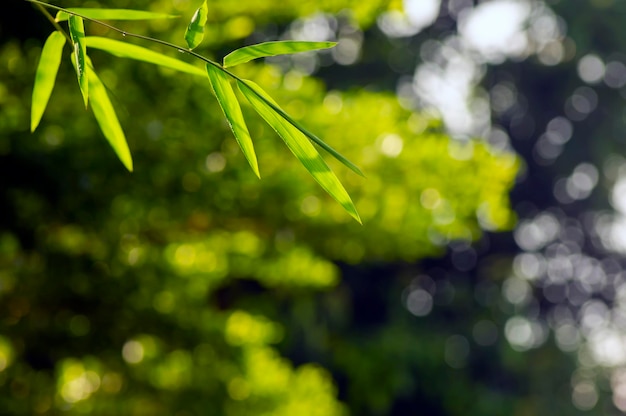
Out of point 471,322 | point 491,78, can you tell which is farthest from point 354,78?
point 471,322

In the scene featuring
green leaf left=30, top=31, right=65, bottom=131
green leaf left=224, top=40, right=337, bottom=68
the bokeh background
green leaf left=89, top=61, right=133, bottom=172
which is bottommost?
the bokeh background

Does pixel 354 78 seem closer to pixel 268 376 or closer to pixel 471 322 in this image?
pixel 471 322

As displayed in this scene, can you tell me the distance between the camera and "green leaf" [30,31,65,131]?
79 centimetres

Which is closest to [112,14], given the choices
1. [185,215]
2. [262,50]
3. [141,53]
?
[141,53]

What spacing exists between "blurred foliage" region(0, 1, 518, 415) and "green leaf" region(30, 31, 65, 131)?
971 mm

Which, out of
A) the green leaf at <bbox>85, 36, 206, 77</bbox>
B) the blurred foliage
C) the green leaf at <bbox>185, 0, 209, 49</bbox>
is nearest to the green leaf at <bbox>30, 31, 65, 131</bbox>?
the green leaf at <bbox>85, 36, 206, 77</bbox>

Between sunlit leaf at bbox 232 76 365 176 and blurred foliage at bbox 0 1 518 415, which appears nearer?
sunlit leaf at bbox 232 76 365 176

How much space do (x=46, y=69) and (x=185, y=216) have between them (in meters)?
1.46

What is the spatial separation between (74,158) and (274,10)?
→ 74cm

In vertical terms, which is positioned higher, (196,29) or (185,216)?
(196,29)

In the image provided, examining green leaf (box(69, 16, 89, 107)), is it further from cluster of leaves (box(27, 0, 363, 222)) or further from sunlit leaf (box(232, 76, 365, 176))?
sunlit leaf (box(232, 76, 365, 176))

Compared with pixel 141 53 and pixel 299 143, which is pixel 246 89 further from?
pixel 141 53

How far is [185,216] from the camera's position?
228 centimetres

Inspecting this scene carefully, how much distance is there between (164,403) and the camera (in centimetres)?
285
